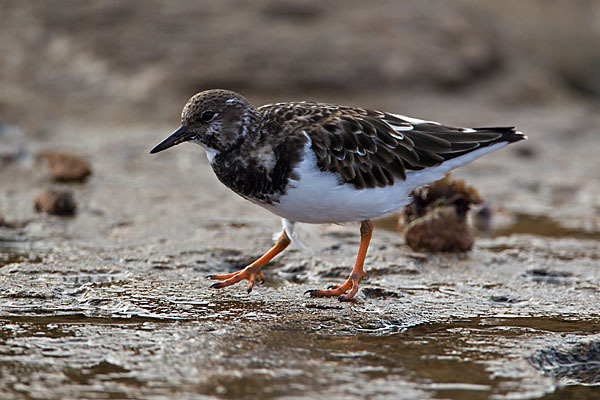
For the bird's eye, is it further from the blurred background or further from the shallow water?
A: the blurred background

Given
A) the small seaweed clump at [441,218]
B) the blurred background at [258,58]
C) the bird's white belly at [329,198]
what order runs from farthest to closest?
the blurred background at [258,58] → the small seaweed clump at [441,218] → the bird's white belly at [329,198]

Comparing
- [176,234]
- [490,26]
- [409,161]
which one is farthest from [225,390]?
[490,26]

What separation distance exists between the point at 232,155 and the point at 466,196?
93.4 inches

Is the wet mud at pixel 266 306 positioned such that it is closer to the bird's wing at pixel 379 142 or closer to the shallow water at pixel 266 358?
the shallow water at pixel 266 358

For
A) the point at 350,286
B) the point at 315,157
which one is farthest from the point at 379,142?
the point at 350,286

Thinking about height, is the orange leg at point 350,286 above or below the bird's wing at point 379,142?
below

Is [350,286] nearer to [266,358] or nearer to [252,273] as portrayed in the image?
[252,273]

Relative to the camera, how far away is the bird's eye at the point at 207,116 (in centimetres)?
538

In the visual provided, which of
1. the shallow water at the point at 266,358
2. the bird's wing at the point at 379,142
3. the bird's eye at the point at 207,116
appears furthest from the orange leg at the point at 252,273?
the bird's eye at the point at 207,116

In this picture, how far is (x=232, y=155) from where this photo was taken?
5.31m

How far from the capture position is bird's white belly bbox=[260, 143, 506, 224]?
16.9 feet

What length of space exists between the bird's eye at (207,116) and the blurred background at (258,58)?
6.11m

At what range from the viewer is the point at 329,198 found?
17.2ft

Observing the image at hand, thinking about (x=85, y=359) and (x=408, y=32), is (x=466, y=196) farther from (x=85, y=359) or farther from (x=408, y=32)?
(x=408, y=32)
